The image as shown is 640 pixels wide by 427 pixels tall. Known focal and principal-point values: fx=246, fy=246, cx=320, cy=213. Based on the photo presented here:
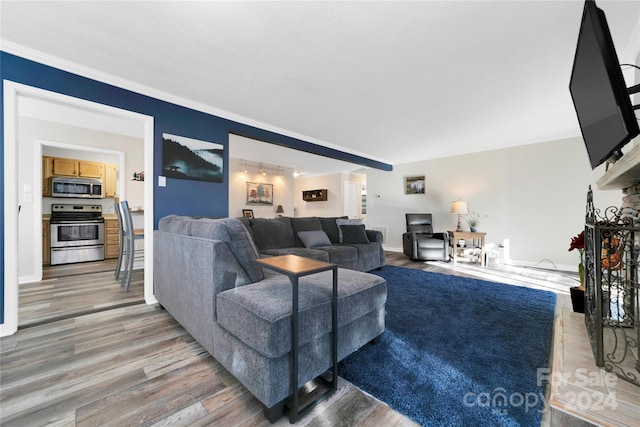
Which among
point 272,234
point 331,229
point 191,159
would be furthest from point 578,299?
point 191,159

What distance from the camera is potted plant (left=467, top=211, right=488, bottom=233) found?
485cm

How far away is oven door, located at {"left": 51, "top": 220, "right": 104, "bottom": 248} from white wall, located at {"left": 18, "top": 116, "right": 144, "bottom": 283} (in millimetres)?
593

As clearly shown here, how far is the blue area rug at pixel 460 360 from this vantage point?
1.20 meters

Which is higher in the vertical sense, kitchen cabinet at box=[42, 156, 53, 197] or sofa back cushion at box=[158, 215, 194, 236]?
kitchen cabinet at box=[42, 156, 53, 197]

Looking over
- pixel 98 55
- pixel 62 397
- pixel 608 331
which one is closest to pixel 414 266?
pixel 608 331

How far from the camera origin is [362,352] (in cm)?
169

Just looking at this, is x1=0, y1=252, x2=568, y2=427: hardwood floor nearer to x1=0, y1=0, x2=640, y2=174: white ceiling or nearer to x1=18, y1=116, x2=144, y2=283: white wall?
x1=18, y1=116, x2=144, y2=283: white wall

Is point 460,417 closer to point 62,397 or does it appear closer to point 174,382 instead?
point 174,382

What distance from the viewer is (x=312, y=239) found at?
3703 mm

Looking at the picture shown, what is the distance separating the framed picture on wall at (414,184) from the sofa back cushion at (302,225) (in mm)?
3003

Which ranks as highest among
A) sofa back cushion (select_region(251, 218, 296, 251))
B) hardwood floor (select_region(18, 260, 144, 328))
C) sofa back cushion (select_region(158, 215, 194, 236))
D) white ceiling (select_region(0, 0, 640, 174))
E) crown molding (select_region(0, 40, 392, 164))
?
white ceiling (select_region(0, 0, 640, 174))

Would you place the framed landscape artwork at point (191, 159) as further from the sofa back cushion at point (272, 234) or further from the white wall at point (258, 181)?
the white wall at point (258, 181)

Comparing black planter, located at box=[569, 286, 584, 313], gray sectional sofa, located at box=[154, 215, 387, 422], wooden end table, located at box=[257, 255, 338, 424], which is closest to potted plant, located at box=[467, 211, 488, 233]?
black planter, located at box=[569, 286, 584, 313]

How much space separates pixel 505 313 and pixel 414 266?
2085mm
